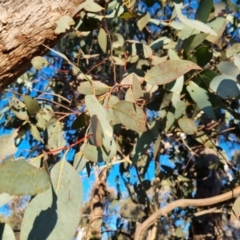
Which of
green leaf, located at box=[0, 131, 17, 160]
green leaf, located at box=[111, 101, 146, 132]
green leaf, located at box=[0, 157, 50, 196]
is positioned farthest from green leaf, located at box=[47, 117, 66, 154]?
green leaf, located at box=[0, 157, 50, 196]

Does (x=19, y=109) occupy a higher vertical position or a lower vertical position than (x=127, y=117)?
lower

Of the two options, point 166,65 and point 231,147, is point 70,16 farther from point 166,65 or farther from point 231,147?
point 231,147

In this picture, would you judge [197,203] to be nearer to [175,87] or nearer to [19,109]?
[175,87]

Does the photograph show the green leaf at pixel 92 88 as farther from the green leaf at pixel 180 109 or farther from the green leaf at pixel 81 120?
the green leaf at pixel 180 109

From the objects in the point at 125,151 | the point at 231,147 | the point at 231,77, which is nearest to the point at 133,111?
the point at 231,77

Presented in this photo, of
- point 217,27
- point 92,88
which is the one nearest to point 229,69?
point 217,27

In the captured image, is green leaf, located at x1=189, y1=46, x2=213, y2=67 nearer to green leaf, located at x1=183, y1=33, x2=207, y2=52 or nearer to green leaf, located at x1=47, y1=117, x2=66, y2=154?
green leaf, located at x1=183, y1=33, x2=207, y2=52
